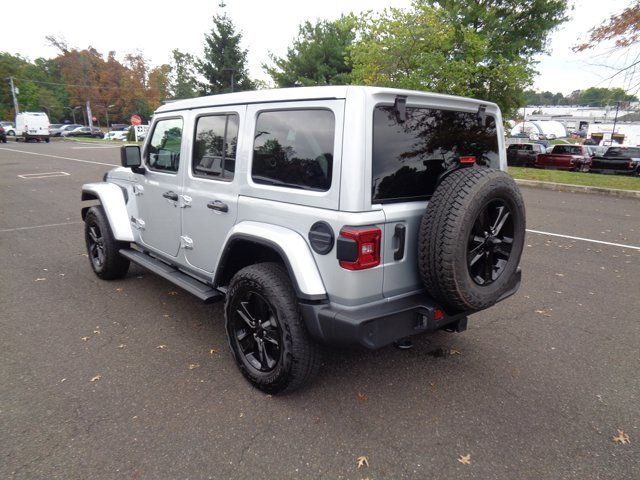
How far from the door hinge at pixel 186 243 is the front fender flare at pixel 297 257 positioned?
40.0 inches

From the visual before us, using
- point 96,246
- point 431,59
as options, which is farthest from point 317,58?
point 96,246

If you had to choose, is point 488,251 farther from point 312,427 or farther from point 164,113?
point 164,113

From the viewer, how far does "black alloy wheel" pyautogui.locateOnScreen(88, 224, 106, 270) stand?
15.9 ft

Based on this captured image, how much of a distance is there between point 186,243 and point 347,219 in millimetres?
1803

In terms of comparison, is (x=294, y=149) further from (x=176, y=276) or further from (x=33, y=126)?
(x=33, y=126)

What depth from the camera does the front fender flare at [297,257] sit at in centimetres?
245

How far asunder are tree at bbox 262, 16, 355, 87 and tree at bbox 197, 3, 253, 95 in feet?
43.1

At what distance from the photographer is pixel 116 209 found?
455 centimetres

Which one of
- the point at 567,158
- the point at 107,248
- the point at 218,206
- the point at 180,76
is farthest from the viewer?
the point at 180,76

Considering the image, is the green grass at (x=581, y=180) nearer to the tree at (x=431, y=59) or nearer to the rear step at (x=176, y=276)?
the tree at (x=431, y=59)

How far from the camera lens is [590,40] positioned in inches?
517

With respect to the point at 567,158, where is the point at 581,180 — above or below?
below

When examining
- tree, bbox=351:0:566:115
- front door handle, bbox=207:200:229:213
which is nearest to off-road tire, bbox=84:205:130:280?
front door handle, bbox=207:200:229:213

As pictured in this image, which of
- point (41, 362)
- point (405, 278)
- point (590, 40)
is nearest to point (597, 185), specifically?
point (590, 40)
